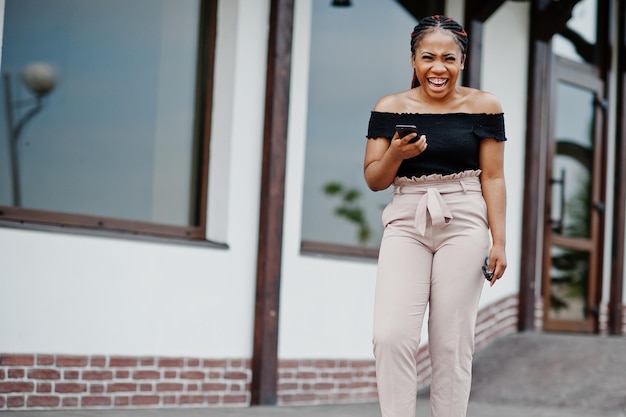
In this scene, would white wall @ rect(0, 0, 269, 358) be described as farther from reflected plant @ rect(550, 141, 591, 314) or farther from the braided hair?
reflected plant @ rect(550, 141, 591, 314)

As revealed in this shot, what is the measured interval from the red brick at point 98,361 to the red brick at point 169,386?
1.26 ft

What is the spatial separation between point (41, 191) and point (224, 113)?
1.22 metres

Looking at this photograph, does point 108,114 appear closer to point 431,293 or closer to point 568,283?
point 431,293

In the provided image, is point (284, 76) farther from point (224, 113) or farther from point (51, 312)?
point (51, 312)

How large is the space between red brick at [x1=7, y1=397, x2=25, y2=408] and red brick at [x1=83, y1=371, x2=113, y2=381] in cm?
35

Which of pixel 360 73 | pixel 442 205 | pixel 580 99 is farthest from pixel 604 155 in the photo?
pixel 442 205

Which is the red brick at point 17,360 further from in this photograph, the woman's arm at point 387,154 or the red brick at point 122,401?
the woman's arm at point 387,154

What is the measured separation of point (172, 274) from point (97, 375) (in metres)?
0.66

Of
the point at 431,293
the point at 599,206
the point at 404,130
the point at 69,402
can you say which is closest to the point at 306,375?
the point at 69,402

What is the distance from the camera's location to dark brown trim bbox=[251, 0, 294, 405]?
5922mm

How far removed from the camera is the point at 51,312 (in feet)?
16.3

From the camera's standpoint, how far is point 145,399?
214 inches

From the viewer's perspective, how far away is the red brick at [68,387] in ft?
16.4

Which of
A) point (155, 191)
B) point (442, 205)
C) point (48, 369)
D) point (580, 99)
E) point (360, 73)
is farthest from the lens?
point (580, 99)
